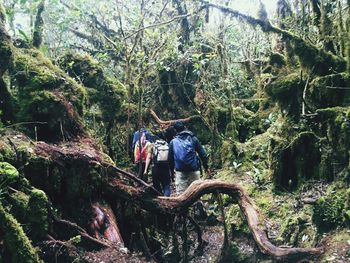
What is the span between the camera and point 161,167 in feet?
32.9

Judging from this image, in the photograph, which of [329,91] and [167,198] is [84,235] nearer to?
[167,198]

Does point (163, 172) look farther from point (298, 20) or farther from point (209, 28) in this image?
point (209, 28)

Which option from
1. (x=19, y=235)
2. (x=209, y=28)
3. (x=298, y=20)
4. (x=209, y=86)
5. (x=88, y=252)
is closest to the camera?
(x=19, y=235)

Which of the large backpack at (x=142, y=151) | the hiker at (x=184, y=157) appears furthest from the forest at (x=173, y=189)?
the large backpack at (x=142, y=151)

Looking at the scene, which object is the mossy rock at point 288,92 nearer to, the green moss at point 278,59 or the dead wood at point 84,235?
the green moss at point 278,59

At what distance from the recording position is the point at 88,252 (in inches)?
259

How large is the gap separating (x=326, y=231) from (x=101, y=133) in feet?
24.5

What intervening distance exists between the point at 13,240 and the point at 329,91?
21.3ft

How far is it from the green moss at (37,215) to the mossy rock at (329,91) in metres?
5.68

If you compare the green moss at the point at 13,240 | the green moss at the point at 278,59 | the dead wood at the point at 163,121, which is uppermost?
the green moss at the point at 278,59

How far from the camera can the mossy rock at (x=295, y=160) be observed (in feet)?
28.5

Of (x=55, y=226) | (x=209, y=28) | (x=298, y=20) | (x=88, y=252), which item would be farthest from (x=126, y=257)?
(x=209, y=28)

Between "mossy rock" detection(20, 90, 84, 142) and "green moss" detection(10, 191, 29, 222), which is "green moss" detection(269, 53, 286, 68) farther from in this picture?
"green moss" detection(10, 191, 29, 222)

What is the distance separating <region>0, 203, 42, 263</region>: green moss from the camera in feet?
16.8
